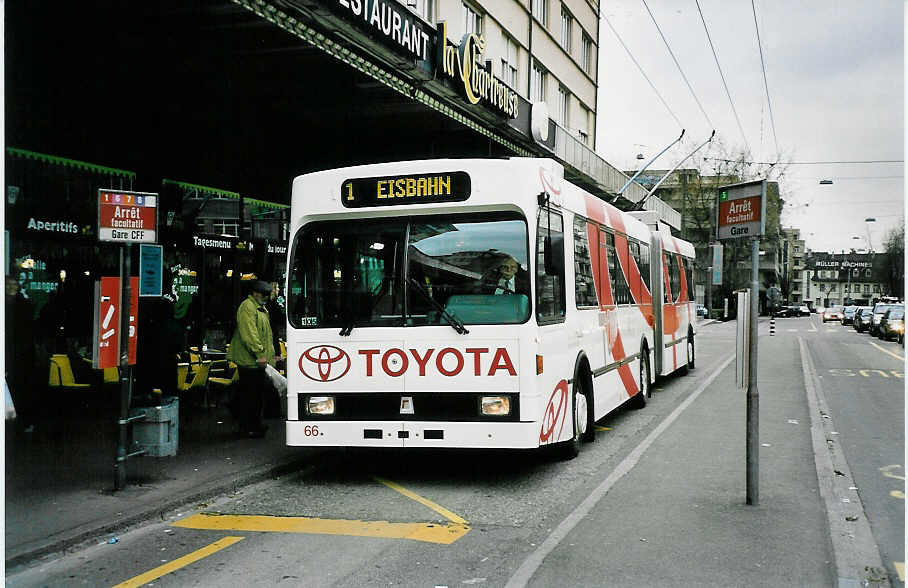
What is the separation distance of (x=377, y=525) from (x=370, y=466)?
2545 millimetres

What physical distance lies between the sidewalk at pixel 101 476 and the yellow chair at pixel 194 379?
151 centimetres

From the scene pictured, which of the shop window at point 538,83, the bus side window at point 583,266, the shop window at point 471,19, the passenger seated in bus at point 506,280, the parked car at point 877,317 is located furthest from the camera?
the parked car at point 877,317

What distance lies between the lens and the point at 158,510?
7027 mm

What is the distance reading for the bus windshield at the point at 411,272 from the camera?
7.96 meters

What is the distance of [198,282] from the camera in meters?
14.8

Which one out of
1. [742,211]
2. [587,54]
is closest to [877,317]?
[587,54]

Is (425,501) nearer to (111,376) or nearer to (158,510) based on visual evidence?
(158,510)

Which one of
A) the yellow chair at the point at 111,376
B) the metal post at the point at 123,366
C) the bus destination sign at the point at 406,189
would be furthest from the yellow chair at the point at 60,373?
the bus destination sign at the point at 406,189

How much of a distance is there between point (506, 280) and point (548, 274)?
1.50 ft

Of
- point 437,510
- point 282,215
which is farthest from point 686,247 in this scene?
point 437,510

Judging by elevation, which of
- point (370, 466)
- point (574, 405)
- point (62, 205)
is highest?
point (62, 205)

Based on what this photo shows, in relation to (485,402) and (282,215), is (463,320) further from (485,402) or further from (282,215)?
(282,215)

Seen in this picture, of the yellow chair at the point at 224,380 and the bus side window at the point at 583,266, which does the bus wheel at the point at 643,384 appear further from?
the yellow chair at the point at 224,380

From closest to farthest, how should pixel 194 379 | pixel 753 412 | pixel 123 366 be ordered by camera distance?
pixel 753 412 → pixel 123 366 → pixel 194 379
